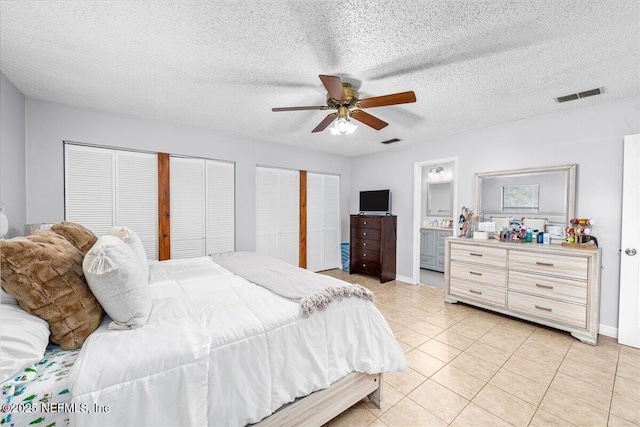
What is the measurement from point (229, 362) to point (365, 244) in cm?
393

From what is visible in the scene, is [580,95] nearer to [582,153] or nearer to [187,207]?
[582,153]

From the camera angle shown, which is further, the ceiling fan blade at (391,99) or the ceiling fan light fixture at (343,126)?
the ceiling fan light fixture at (343,126)

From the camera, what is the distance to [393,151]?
4.84 metres

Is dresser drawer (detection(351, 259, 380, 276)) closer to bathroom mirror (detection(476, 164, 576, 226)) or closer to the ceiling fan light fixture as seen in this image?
bathroom mirror (detection(476, 164, 576, 226))

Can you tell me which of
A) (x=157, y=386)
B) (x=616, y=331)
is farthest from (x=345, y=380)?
(x=616, y=331)

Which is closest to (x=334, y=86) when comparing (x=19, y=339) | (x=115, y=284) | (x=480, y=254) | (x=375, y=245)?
(x=115, y=284)

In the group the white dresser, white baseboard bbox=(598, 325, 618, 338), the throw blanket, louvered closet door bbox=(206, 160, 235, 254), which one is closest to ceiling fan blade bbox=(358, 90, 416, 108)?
the throw blanket

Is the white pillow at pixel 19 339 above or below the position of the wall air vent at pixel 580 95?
below

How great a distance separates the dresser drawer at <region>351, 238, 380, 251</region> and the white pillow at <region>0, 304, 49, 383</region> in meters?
4.23

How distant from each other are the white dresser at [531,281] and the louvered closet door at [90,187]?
4415 millimetres

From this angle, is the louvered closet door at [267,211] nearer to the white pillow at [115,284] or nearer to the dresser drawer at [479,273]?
the dresser drawer at [479,273]

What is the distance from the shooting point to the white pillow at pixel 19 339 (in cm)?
93

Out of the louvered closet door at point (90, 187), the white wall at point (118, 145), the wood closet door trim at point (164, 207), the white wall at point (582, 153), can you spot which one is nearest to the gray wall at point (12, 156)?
the white wall at point (118, 145)

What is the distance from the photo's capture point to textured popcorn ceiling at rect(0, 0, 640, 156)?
1.49 metres
